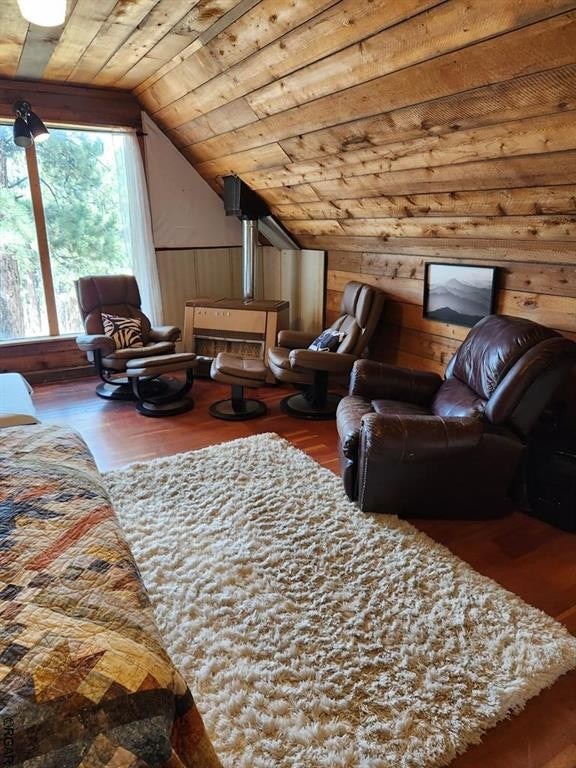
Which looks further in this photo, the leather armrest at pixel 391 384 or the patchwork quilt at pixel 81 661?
the leather armrest at pixel 391 384

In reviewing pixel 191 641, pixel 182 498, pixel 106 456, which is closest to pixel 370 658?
pixel 191 641

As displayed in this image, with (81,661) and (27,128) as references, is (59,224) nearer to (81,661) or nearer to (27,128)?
(27,128)

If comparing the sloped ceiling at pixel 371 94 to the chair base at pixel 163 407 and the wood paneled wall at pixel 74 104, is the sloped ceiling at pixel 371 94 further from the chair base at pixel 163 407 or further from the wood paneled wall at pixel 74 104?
the chair base at pixel 163 407

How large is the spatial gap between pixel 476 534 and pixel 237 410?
2.01 metres

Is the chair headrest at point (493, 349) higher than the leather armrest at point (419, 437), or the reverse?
the chair headrest at point (493, 349)

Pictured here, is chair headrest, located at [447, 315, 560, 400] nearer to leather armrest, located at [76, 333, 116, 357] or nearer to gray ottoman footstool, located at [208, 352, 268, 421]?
A: gray ottoman footstool, located at [208, 352, 268, 421]

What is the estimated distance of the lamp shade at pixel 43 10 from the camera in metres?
2.09

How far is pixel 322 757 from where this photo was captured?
1348 millimetres

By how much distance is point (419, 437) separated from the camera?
2258 mm

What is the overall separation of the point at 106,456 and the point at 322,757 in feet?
7.45

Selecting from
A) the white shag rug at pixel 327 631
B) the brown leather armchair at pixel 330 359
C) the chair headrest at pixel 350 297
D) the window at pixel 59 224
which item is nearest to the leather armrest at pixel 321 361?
the brown leather armchair at pixel 330 359

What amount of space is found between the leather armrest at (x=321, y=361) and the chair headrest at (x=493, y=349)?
2.86 feet

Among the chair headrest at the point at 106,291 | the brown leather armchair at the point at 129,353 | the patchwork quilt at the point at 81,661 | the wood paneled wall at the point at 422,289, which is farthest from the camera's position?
the chair headrest at the point at 106,291

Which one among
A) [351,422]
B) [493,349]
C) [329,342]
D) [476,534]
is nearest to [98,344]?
[329,342]
